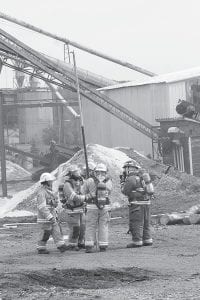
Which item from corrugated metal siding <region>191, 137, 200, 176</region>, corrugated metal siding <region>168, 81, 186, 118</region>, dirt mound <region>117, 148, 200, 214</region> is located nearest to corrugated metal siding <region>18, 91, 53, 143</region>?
corrugated metal siding <region>168, 81, 186, 118</region>

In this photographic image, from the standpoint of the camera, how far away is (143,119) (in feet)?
165

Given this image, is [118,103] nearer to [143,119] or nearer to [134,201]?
[143,119]

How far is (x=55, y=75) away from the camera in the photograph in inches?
1893

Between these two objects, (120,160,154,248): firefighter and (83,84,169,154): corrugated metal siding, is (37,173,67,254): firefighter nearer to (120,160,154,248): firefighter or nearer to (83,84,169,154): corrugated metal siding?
(120,160,154,248): firefighter

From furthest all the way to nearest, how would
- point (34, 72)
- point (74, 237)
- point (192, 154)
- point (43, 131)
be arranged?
point (43, 131) < point (34, 72) < point (192, 154) < point (74, 237)

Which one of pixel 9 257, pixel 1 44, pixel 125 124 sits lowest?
pixel 9 257

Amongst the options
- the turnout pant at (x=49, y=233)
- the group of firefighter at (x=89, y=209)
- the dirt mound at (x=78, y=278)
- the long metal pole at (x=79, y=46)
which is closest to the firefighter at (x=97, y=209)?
the group of firefighter at (x=89, y=209)

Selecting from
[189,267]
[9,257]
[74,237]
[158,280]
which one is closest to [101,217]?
[74,237]

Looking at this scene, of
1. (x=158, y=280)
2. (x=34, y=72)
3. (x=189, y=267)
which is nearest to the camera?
(x=158, y=280)

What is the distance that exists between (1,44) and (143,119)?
9662mm

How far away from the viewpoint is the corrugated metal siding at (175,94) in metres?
49.6

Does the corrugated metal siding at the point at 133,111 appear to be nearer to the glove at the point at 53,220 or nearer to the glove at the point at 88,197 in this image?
the glove at the point at 88,197

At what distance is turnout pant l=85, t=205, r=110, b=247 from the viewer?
57.1 feet

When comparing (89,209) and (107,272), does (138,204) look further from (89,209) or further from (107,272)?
(107,272)
